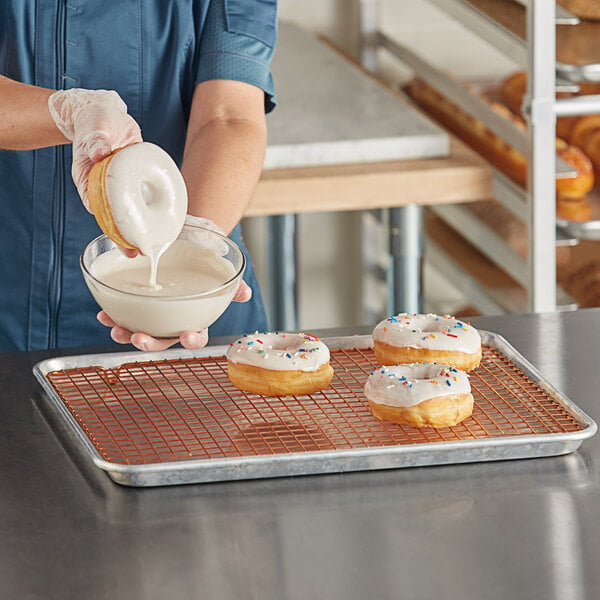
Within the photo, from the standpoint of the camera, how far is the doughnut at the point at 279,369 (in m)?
1.26

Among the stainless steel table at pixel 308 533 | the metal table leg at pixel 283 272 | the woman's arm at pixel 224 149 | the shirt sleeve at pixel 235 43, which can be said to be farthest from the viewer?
the metal table leg at pixel 283 272

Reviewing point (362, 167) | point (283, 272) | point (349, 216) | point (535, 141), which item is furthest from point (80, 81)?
point (349, 216)

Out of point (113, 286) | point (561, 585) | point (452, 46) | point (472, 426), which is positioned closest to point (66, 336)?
point (113, 286)

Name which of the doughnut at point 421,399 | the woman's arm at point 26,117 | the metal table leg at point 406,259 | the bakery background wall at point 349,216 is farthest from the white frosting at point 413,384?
the bakery background wall at point 349,216

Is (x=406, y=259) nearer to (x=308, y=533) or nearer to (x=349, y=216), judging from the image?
(x=349, y=216)

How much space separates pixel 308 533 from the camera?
39.9 inches

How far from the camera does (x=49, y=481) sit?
3.67ft

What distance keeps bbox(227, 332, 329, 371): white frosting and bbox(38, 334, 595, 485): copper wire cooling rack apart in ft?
0.12

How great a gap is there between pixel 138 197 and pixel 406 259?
4.96 ft

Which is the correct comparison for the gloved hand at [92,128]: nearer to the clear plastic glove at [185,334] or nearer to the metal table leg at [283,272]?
the clear plastic glove at [185,334]

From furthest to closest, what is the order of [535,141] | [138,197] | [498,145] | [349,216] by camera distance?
1. [349,216]
2. [498,145]
3. [535,141]
4. [138,197]

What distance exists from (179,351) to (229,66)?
1.67 ft

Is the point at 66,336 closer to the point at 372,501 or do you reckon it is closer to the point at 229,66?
the point at 229,66

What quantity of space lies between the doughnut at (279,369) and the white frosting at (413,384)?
0.20 ft
